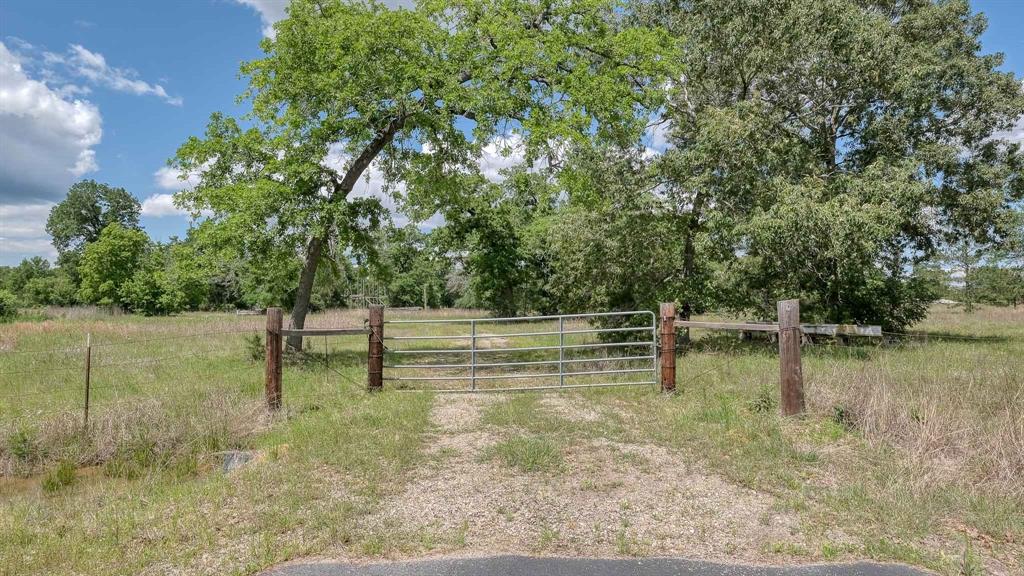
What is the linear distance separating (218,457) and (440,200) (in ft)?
41.0

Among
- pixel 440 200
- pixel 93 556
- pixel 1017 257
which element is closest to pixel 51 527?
Answer: pixel 93 556

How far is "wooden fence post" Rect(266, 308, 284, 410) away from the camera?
8102 mm

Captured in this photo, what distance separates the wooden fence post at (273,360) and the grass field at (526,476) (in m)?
0.22

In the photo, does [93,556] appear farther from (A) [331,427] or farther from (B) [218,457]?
(A) [331,427]

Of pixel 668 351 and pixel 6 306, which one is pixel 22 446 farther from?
pixel 6 306

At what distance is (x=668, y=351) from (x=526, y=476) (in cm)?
452

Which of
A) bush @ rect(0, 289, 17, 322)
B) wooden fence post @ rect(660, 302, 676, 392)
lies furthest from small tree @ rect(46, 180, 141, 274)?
wooden fence post @ rect(660, 302, 676, 392)

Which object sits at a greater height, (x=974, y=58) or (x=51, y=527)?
(x=974, y=58)

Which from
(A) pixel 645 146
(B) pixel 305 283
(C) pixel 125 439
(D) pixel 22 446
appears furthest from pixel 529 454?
(A) pixel 645 146

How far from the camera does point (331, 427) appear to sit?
22.8ft

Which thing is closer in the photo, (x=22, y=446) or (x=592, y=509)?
(x=592, y=509)

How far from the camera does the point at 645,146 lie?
17.2 metres

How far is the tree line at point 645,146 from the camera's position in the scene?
13812 millimetres

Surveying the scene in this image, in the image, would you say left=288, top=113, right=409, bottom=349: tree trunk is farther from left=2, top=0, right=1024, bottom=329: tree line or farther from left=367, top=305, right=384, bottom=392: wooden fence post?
left=367, top=305, right=384, bottom=392: wooden fence post
